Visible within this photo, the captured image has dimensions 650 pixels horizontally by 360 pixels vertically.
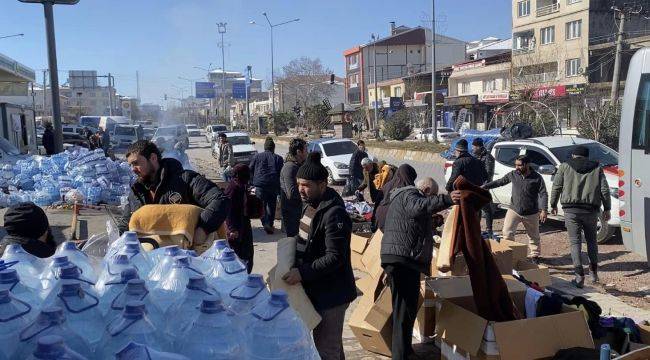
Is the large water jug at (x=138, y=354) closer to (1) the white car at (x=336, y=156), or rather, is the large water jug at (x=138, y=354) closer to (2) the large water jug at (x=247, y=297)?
(2) the large water jug at (x=247, y=297)

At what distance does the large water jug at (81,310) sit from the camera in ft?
6.71

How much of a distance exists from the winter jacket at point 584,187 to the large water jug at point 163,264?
5704 millimetres

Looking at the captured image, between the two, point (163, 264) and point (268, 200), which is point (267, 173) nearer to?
point (268, 200)

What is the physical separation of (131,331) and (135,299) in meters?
0.21

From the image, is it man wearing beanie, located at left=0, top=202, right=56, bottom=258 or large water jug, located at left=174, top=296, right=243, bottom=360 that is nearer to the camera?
large water jug, located at left=174, top=296, right=243, bottom=360

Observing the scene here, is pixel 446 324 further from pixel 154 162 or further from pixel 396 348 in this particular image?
pixel 154 162

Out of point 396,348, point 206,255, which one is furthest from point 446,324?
point 206,255

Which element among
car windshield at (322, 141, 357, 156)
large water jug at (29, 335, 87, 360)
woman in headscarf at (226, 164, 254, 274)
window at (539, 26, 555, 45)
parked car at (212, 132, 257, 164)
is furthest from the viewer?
window at (539, 26, 555, 45)

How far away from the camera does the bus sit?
7258mm

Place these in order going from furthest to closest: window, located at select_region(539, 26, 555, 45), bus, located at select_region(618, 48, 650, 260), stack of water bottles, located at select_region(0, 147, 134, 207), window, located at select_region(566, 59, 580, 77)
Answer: window, located at select_region(539, 26, 555, 45)
window, located at select_region(566, 59, 580, 77)
stack of water bottles, located at select_region(0, 147, 134, 207)
bus, located at select_region(618, 48, 650, 260)

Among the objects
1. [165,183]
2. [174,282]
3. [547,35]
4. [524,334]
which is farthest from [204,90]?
[174,282]

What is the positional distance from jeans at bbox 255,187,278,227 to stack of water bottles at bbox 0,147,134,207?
3241mm

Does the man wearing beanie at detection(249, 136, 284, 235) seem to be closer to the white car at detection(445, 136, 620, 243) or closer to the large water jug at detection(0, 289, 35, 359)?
the white car at detection(445, 136, 620, 243)

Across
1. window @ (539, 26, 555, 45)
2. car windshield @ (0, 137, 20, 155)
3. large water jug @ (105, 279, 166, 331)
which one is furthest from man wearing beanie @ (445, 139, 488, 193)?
window @ (539, 26, 555, 45)
